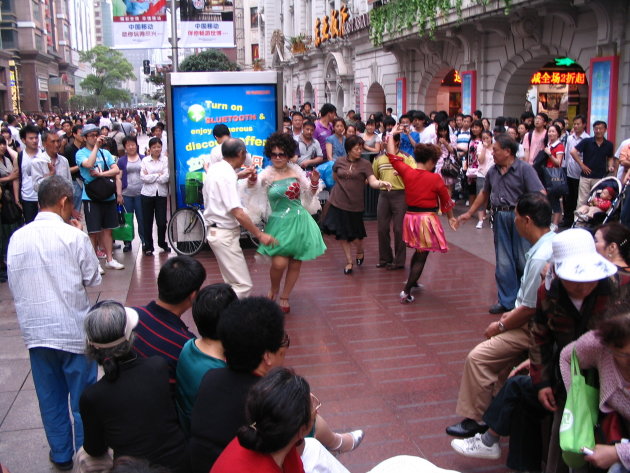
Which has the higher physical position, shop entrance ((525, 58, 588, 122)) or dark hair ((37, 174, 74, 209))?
shop entrance ((525, 58, 588, 122))

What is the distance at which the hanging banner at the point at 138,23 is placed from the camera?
15742 mm

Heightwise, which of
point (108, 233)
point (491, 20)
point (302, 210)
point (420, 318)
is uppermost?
point (491, 20)

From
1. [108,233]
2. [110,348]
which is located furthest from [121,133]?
[110,348]

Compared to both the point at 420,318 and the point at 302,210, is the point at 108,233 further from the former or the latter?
the point at 420,318

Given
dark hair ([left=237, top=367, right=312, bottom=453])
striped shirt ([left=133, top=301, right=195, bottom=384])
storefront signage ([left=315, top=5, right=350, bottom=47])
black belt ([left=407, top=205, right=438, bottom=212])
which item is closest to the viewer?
dark hair ([left=237, top=367, right=312, bottom=453])

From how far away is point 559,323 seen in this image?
3242 millimetres

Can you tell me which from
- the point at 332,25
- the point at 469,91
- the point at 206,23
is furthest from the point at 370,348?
the point at 332,25

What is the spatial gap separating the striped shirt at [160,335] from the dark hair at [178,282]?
8cm

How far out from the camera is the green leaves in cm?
1586

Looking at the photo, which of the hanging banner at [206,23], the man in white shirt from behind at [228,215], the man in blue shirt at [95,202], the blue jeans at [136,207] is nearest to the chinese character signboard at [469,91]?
the hanging banner at [206,23]

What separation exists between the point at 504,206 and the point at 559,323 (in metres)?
3.40

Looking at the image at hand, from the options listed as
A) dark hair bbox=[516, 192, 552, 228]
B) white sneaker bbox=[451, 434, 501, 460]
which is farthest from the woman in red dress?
white sneaker bbox=[451, 434, 501, 460]

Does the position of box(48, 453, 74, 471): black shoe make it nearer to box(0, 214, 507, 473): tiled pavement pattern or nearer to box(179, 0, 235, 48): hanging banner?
box(0, 214, 507, 473): tiled pavement pattern

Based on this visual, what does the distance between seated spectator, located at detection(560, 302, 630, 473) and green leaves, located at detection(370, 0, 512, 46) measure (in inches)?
477
